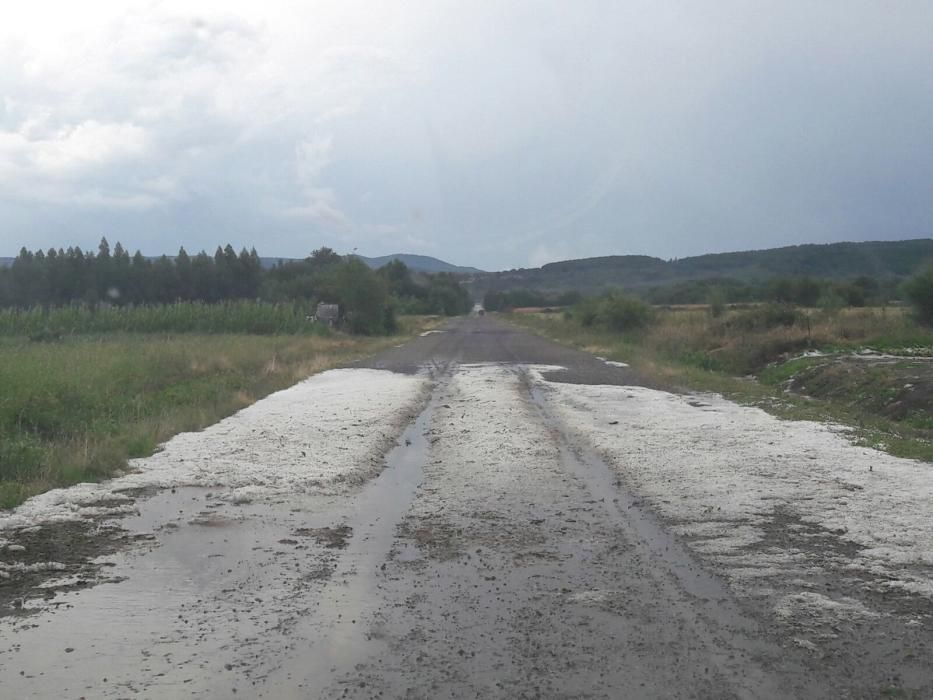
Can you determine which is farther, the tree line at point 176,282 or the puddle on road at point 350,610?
the tree line at point 176,282

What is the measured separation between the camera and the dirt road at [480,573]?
5.23m

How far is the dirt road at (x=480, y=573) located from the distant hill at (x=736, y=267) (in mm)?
63651

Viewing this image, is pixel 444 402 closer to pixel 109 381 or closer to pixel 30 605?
pixel 109 381

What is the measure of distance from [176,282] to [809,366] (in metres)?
78.0

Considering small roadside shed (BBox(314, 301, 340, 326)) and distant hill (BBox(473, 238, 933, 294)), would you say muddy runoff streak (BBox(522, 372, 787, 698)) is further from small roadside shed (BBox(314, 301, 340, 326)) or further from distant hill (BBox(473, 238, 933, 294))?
distant hill (BBox(473, 238, 933, 294))

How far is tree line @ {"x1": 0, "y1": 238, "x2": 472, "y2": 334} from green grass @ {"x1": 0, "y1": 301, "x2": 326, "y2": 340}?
777 cm

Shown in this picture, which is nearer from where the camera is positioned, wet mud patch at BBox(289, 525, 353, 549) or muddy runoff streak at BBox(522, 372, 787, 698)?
muddy runoff streak at BBox(522, 372, 787, 698)

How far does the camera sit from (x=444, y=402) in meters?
20.1

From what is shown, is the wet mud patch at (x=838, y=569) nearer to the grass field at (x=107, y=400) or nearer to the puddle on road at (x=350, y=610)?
the puddle on road at (x=350, y=610)

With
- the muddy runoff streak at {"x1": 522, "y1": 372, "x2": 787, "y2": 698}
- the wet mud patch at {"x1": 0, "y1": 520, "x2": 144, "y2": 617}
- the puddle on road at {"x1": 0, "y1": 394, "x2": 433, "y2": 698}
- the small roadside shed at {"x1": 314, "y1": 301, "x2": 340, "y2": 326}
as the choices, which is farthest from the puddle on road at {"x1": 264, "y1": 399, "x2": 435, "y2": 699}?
the small roadside shed at {"x1": 314, "y1": 301, "x2": 340, "y2": 326}

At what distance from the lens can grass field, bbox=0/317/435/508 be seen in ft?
37.0

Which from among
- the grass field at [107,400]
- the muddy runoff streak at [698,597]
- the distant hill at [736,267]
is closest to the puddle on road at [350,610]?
the muddy runoff streak at [698,597]

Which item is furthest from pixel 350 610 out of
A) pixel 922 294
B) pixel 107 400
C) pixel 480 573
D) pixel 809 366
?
pixel 922 294

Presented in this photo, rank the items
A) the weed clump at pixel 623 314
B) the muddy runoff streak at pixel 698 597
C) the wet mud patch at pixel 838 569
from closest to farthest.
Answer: the muddy runoff streak at pixel 698 597 → the wet mud patch at pixel 838 569 → the weed clump at pixel 623 314
